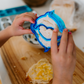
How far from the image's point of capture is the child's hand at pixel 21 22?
19.8 inches

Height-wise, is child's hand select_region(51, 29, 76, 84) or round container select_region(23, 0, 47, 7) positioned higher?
round container select_region(23, 0, 47, 7)

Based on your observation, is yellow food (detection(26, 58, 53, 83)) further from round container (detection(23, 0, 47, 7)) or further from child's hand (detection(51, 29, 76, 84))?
round container (detection(23, 0, 47, 7))

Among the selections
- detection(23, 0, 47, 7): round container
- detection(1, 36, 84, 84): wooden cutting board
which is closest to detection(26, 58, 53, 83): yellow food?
detection(1, 36, 84, 84): wooden cutting board

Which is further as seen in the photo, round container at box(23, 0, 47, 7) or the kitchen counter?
round container at box(23, 0, 47, 7)

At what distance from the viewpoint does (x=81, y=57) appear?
60 cm

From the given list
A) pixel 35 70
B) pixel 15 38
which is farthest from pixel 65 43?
pixel 15 38

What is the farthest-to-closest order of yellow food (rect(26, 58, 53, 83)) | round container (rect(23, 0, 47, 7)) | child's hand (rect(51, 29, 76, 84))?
round container (rect(23, 0, 47, 7)), yellow food (rect(26, 58, 53, 83)), child's hand (rect(51, 29, 76, 84))

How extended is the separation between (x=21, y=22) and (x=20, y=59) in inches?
8.4

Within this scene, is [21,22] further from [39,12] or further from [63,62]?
[39,12]

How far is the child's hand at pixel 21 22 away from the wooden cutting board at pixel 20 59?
0.15m

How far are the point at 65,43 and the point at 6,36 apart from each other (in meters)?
0.35

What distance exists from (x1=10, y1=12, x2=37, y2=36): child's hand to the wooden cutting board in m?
0.15

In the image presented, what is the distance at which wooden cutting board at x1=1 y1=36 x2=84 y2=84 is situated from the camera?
527 millimetres

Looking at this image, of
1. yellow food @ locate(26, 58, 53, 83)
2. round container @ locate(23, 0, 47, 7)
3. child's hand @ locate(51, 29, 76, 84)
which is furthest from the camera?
round container @ locate(23, 0, 47, 7)
